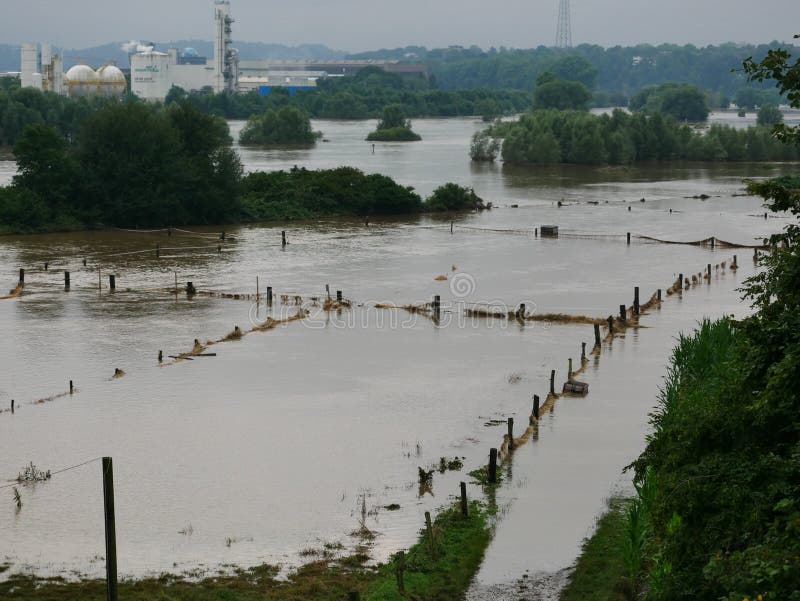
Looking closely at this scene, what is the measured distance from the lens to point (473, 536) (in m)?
17.8

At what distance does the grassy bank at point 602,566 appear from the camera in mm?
15523

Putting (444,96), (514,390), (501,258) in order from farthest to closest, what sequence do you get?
1. (444,96)
2. (501,258)
3. (514,390)

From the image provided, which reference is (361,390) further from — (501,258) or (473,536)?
(501,258)

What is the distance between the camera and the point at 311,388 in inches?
1085

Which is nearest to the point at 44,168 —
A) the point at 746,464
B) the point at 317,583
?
the point at 317,583

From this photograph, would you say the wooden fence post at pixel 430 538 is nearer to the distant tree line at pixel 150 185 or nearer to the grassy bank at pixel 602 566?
the grassy bank at pixel 602 566

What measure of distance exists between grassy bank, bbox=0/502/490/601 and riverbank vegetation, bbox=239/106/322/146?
103448 millimetres

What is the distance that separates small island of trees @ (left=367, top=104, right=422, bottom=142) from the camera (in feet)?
431

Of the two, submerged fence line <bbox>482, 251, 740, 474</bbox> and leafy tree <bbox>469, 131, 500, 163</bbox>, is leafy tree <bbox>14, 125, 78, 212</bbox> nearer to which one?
submerged fence line <bbox>482, 251, 740, 474</bbox>

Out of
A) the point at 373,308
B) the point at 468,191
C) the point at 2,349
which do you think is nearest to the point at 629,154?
the point at 468,191

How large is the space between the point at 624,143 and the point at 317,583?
283 ft

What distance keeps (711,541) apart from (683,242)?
43.0 m

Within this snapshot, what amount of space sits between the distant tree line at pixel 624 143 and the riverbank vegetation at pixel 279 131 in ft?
75.6

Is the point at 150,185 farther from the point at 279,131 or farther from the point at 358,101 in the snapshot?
the point at 358,101
